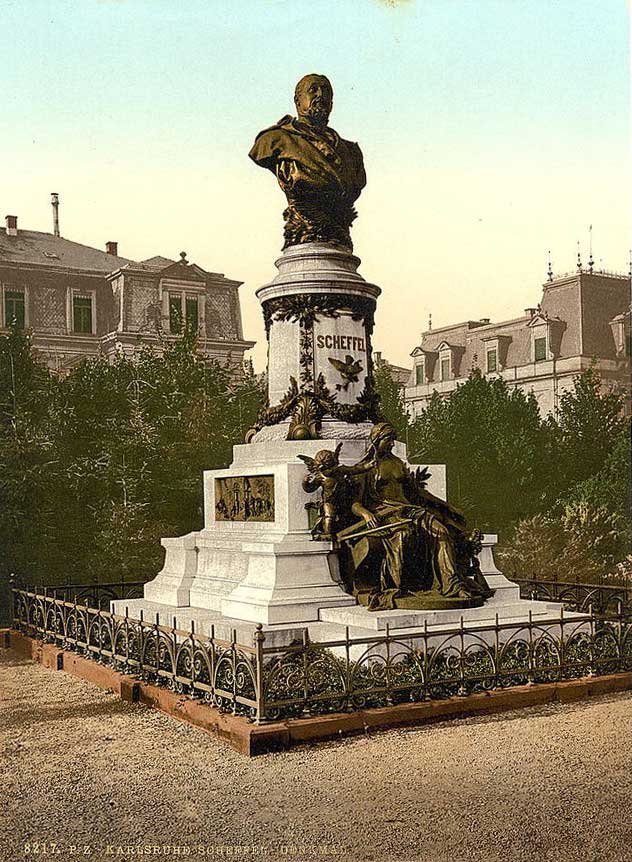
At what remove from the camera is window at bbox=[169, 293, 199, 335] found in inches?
1212

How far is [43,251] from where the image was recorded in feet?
100

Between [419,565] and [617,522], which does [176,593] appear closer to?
[419,565]

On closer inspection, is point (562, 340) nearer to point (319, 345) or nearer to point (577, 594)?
point (577, 594)

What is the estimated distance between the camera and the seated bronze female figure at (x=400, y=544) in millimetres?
11703

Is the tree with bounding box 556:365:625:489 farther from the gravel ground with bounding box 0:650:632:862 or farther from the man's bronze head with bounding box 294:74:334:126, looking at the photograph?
the gravel ground with bounding box 0:650:632:862

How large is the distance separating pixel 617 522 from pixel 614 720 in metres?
16.6

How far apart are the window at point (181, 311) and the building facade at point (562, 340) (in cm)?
901

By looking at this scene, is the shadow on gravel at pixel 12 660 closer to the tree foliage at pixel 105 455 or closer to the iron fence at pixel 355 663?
the iron fence at pixel 355 663

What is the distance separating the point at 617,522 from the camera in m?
25.4

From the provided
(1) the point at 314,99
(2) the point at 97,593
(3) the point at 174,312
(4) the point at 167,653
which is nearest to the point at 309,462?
(4) the point at 167,653

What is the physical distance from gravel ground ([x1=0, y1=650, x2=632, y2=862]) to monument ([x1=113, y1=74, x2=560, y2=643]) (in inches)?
88.5

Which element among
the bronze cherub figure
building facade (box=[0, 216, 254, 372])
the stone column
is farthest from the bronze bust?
building facade (box=[0, 216, 254, 372])

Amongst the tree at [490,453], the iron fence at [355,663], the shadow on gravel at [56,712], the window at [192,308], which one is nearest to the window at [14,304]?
the window at [192,308]

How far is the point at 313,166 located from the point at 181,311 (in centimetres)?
1773
